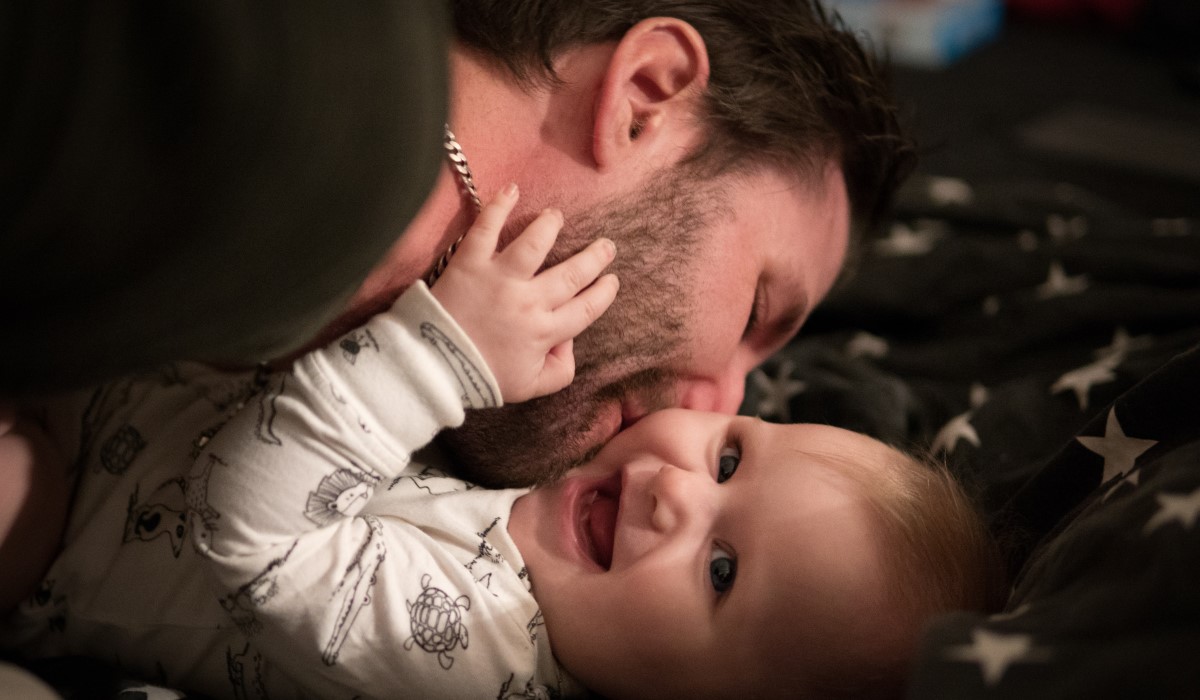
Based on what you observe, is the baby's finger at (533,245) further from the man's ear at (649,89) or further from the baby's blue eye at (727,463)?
the baby's blue eye at (727,463)

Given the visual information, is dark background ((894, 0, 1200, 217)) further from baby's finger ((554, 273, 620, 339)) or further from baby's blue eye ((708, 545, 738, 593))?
baby's blue eye ((708, 545, 738, 593))

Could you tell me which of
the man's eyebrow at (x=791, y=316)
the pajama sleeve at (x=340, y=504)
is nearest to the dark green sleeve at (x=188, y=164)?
the pajama sleeve at (x=340, y=504)

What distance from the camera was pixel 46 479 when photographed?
3.71ft

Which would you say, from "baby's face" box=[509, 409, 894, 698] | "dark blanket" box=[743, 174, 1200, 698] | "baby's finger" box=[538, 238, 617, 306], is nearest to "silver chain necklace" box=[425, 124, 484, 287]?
"baby's finger" box=[538, 238, 617, 306]

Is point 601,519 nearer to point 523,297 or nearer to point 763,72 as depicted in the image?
point 523,297

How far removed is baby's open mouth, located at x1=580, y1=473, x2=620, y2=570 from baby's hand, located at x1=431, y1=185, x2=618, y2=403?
0.15 meters

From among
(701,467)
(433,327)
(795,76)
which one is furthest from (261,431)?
(795,76)

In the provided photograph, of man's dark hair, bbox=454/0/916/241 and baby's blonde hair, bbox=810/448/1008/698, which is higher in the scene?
man's dark hair, bbox=454/0/916/241

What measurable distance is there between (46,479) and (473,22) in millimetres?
706

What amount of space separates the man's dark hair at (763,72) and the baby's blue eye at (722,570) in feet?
1.48

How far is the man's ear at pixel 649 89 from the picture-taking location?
1.13 meters

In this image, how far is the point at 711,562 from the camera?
1.01 metres

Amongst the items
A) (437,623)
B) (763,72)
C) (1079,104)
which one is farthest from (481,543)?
(1079,104)

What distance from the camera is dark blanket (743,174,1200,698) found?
0.69m
